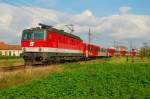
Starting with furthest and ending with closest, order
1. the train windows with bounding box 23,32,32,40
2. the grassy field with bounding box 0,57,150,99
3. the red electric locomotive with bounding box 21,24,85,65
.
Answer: the train windows with bounding box 23,32,32,40
the red electric locomotive with bounding box 21,24,85,65
the grassy field with bounding box 0,57,150,99

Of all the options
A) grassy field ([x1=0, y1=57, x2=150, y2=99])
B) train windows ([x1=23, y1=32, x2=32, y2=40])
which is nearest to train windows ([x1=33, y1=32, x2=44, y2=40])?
train windows ([x1=23, y1=32, x2=32, y2=40])

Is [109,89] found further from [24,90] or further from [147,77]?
[147,77]

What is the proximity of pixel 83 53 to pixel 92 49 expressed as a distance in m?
10.0

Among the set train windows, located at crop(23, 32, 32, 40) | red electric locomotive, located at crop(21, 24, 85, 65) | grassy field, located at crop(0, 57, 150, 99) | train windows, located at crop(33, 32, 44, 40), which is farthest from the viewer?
train windows, located at crop(23, 32, 32, 40)

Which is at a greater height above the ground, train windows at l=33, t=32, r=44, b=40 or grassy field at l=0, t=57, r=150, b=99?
train windows at l=33, t=32, r=44, b=40

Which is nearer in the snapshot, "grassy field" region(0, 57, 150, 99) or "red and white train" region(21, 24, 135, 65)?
"grassy field" region(0, 57, 150, 99)

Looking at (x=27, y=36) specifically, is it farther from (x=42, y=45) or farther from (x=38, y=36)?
(x=42, y=45)

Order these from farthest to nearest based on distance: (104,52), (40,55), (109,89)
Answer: (104,52), (40,55), (109,89)

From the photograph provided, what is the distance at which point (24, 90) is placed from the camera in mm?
15008

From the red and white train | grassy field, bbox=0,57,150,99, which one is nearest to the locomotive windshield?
the red and white train

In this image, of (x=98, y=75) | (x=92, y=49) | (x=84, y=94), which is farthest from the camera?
(x=92, y=49)

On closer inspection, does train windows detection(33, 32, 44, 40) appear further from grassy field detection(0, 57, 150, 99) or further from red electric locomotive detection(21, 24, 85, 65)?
grassy field detection(0, 57, 150, 99)

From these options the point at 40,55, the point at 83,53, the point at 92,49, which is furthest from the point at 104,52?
the point at 40,55

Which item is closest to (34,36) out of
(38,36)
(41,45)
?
(38,36)
